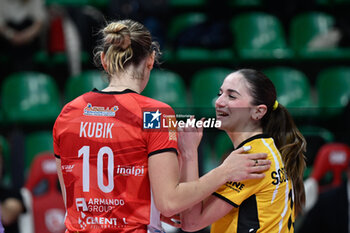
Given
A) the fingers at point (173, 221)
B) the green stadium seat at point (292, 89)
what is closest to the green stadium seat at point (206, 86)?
the green stadium seat at point (292, 89)

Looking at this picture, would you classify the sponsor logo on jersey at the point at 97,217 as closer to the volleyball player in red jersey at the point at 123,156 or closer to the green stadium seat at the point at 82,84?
the volleyball player in red jersey at the point at 123,156

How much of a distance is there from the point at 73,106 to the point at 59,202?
269 centimetres

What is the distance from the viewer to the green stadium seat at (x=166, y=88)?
6.08 meters

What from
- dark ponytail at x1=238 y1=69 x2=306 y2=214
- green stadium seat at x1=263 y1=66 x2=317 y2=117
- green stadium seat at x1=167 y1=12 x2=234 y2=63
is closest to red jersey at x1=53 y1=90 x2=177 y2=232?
dark ponytail at x1=238 y1=69 x2=306 y2=214

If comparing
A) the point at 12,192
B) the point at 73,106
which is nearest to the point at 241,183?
the point at 73,106

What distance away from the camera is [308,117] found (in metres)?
6.13

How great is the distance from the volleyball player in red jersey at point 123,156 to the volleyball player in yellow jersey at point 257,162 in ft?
0.55

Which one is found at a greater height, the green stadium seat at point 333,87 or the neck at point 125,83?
the neck at point 125,83

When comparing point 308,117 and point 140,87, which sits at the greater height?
point 140,87

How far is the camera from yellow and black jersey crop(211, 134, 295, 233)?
2572 mm

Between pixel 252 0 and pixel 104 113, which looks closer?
pixel 104 113

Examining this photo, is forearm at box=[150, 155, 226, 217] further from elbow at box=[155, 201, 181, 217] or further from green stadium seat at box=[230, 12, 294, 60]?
green stadium seat at box=[230, 12, 294, 60]

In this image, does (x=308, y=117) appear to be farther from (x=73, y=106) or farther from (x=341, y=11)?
Answer: (x=73, y=106)

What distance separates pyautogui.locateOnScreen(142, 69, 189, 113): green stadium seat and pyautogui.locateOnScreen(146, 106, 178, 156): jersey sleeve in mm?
3612
